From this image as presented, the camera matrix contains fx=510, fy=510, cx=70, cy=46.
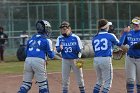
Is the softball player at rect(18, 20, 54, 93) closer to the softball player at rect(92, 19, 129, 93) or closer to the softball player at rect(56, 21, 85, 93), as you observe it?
the softball player at rect(92, 19, 129, 93)

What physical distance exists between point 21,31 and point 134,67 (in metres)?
20.0

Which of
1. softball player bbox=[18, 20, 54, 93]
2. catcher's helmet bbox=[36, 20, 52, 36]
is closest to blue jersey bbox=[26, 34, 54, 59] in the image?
softball player bbox=[18, 20, 54, 93]

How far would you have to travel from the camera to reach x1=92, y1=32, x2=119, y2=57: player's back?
12.2 meters

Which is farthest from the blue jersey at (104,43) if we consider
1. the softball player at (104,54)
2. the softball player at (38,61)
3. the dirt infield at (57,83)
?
the dirt infield at (57,83)

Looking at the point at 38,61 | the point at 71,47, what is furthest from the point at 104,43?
the point at 38,61

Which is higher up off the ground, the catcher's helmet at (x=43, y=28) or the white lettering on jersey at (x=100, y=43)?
the catcher's helmet at (x=43, y=28)

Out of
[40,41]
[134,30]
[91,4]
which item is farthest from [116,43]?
[91,4]

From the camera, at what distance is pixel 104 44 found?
1218 cm

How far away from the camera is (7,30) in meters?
32.1

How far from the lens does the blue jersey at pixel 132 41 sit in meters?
12.5

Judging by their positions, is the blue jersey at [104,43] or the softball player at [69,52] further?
the softball player at [69,52]

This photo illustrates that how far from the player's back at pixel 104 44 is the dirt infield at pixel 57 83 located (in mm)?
2732

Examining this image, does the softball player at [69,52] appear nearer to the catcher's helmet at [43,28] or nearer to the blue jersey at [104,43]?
the blue jersey at [104,43]

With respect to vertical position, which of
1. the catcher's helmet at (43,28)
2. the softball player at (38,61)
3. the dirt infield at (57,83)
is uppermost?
the catcher's helmet at (43,28)
